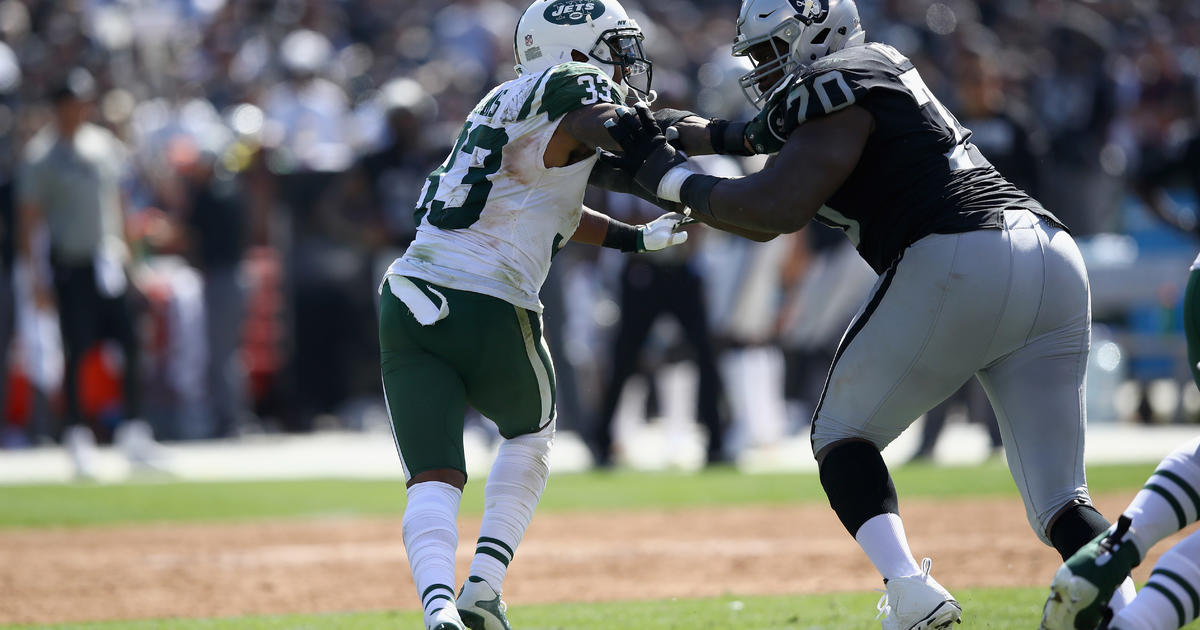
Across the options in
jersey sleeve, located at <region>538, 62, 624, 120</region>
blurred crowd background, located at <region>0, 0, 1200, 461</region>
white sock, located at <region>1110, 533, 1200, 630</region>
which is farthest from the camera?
blurred crowd background, located at <region>0, 0, 1200, 461</region>

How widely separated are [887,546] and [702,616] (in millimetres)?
1493

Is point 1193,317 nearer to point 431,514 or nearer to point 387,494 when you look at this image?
point 431,514

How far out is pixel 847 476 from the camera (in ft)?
14.6

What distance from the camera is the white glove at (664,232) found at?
5.01 meters

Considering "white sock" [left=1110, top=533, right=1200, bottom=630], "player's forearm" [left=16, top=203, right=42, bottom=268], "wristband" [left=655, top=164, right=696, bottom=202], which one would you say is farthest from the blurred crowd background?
"white sock" [left=1110, top=533, right=1200, bottom=630]

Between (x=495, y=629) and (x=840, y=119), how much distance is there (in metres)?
1.92

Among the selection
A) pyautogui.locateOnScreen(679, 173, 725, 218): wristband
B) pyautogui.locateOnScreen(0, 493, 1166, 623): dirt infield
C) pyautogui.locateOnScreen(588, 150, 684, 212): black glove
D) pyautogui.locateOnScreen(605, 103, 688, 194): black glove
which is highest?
pyautogui.locateOnScreen(605, 103, 688, 194): black glove

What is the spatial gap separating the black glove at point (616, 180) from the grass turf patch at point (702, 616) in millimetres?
1586

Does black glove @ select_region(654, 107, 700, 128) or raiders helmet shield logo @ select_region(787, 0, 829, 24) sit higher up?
raiders helmet shield logo @ select_region(787, 0, 829, 24)

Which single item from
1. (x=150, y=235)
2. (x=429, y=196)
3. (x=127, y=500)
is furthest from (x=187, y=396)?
(x=429, y=196)

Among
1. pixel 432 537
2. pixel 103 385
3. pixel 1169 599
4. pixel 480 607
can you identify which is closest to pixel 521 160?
pixel 432 537

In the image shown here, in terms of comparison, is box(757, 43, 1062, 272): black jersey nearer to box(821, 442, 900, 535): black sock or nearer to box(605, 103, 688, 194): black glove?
box(605, 103, 688, 194): black glove

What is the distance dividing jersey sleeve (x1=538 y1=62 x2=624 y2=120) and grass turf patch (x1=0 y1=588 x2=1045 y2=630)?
200 centimetres

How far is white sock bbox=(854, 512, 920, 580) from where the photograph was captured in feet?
14.0
